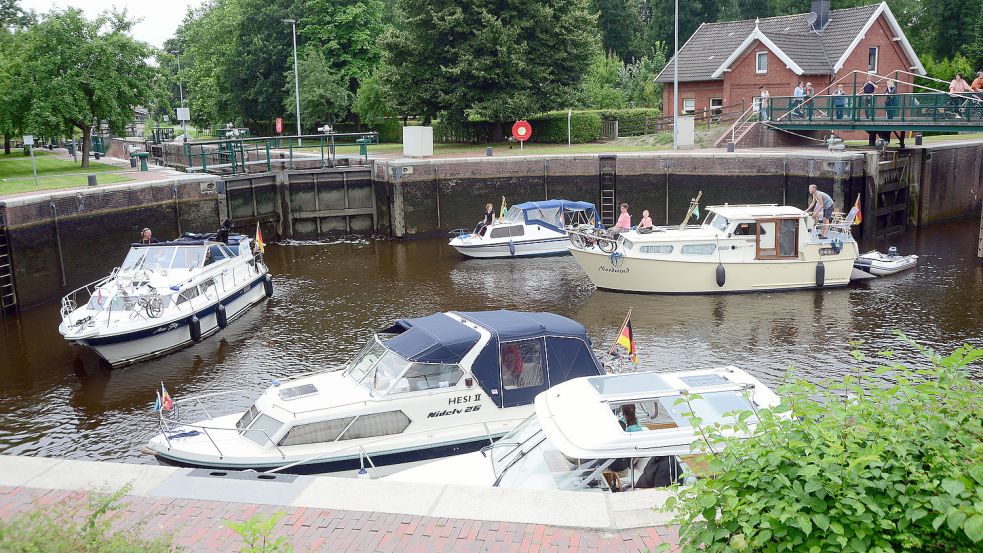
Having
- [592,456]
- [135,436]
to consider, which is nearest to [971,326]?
[592,456]

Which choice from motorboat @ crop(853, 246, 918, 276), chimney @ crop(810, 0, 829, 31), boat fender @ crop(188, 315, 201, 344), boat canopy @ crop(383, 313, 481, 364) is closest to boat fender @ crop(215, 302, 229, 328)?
boat fender @ crop(188, 315, 201, 344)

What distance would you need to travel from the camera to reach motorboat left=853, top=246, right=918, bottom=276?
90.3 feet

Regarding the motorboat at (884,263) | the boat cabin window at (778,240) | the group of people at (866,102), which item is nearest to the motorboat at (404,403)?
the boat cabin window at (778,240)

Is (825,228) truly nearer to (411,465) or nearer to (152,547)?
(411,465)

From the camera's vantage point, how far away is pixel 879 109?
33.6m

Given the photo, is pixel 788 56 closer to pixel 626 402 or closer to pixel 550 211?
pixel 550 211

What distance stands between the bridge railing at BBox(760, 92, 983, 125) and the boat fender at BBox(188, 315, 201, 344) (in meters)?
25.7

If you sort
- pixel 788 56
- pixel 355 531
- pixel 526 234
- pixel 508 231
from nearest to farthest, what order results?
pixel 355 531
pixel 508 231
pixel 526 234
pixel 788 56

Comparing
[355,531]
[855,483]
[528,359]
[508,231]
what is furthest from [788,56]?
[855,483]

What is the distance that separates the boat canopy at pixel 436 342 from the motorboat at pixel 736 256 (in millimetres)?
12019

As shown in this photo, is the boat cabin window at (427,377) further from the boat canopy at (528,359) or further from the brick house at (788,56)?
the brick house at (788,56)

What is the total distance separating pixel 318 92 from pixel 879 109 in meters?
31.8

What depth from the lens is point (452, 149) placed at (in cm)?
4588

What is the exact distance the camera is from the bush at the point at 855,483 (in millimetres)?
5730
